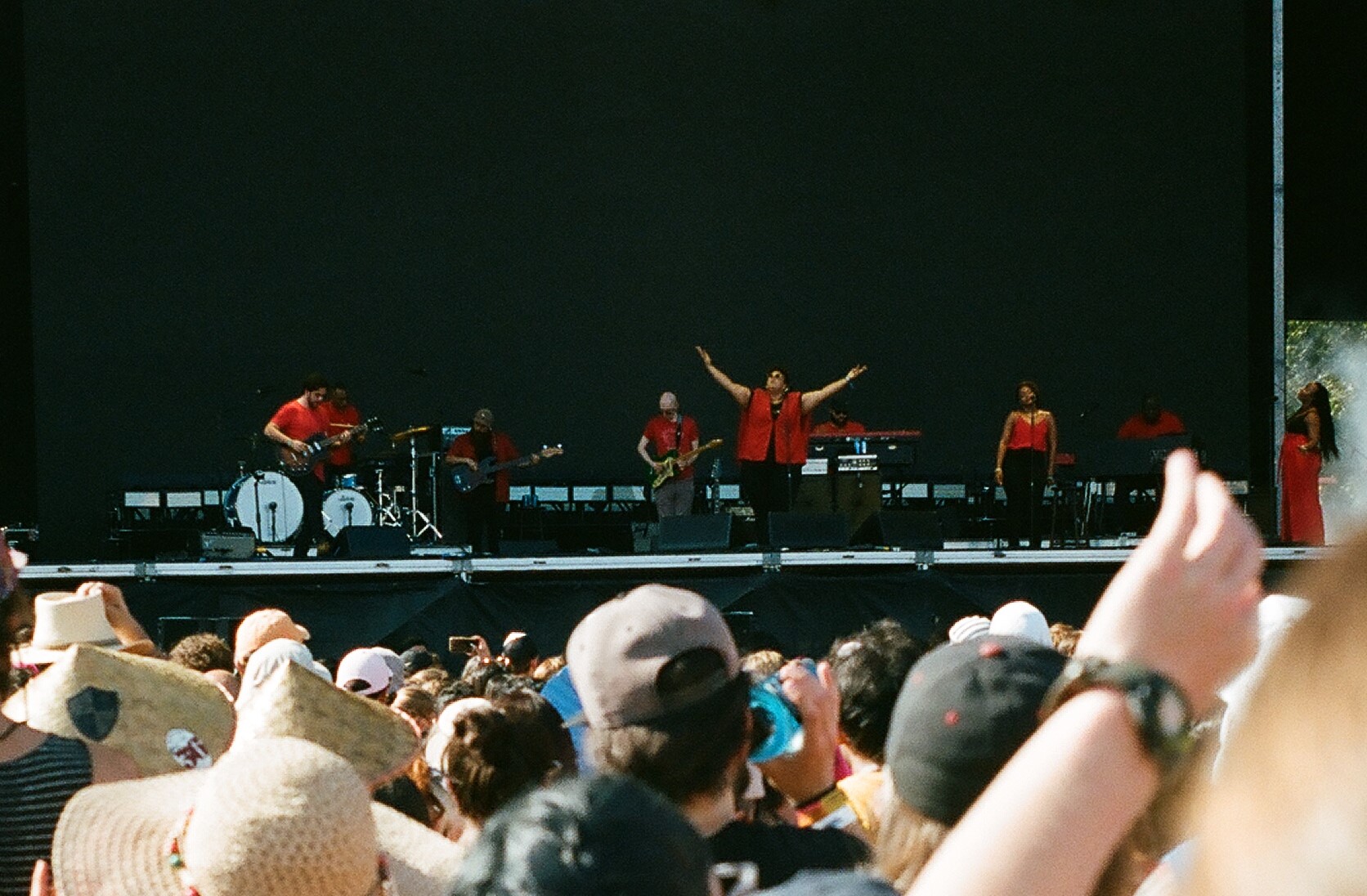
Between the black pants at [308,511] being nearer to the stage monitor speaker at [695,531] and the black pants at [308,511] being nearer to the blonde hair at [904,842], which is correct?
the stage monitor speaker at [695,531]

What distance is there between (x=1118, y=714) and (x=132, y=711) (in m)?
2.21

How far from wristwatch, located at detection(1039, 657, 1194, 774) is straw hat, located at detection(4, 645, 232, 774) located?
212 centimetres

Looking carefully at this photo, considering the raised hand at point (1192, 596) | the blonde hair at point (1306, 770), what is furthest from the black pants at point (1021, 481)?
the blonde hair at point (1306, 770)

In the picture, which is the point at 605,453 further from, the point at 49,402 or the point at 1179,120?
the point at 1179,120

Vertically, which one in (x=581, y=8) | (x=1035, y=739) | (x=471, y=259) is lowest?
(x=1035, y=739)

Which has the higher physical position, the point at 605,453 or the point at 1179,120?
the point at 1179,120

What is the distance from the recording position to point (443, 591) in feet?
38.8

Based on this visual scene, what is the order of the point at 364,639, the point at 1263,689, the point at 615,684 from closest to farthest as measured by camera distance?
the point at 1263,689, the point at 615,684, the point at 364,639

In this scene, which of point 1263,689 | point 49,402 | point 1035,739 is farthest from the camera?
Answer: point 49,402

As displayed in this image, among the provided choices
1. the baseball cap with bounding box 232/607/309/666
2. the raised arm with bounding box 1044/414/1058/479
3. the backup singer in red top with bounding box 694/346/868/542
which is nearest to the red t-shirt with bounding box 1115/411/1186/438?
the raised arm with bounding box 1044/414/1058/479

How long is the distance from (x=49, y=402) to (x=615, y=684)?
57.2 feet

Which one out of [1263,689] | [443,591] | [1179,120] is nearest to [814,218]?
[1179,120]

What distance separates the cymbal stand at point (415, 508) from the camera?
16406 millimetres

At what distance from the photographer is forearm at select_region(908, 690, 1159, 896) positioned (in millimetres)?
1011
